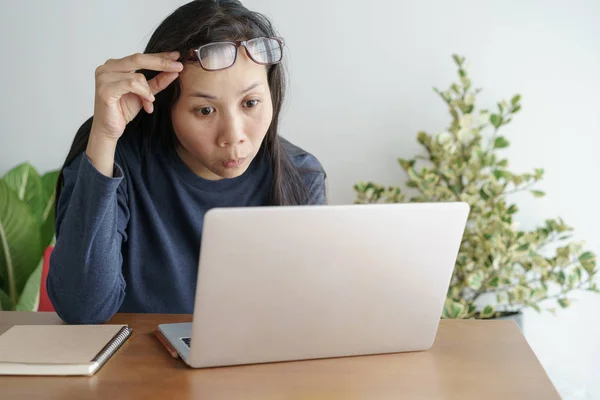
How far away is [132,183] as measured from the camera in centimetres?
152

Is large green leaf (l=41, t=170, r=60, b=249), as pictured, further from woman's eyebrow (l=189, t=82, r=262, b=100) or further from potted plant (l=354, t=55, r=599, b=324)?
woman's eyebrow (l=189, t=82, r=262, b=100)

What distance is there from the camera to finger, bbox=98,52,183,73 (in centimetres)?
122

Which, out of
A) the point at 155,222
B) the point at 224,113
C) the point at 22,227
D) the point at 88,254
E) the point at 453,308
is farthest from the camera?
the point at 22,227

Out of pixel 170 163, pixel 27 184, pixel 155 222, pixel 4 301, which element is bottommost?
pixel 4 301

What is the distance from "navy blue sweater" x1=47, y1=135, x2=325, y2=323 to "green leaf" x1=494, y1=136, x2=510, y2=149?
3.17 feet

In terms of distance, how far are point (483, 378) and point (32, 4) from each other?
89.6 inches

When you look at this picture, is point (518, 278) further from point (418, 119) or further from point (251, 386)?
point (251, 386)

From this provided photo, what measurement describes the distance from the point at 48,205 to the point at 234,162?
1585 millimetres

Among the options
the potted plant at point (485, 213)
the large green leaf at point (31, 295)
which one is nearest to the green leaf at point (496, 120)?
the potted plant at point (485, 213)

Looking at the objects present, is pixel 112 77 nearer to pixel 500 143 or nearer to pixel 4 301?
pixel 500 143

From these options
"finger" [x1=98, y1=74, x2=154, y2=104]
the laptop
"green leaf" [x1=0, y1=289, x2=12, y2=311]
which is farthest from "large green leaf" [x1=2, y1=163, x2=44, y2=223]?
the laptop

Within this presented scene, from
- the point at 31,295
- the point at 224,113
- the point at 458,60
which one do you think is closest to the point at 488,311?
the point at 458,60

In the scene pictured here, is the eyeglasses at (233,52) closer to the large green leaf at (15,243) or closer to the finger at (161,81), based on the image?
the finger at (161,81)

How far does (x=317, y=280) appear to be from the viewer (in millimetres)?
978
